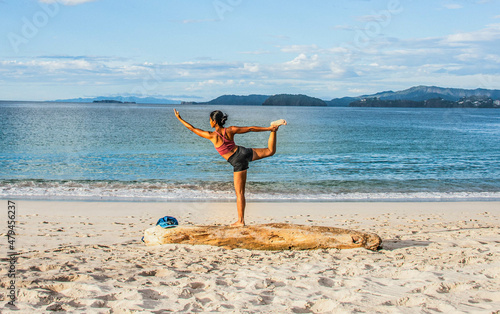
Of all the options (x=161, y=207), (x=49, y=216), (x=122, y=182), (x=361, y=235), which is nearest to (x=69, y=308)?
(x=361, y=235)

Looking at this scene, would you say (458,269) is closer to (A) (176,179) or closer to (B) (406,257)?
(B) (406,257)

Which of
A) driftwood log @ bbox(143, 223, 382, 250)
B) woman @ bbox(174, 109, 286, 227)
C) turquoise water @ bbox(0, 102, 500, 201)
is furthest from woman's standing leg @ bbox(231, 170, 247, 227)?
turquoise water @ bbox(0, 102, 500, 201)

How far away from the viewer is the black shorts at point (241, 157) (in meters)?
8.14

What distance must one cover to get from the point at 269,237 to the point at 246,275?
1758 mm

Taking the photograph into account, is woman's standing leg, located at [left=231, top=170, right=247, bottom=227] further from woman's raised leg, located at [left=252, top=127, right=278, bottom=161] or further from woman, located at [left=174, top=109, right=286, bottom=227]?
woman's raised leg, located at [left=252, top=127, right=278, bottom=161]

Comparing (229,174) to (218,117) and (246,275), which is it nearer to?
(218,117)

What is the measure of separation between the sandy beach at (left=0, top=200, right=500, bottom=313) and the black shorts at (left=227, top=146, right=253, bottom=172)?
158 cm

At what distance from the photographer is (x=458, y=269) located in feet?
21.9

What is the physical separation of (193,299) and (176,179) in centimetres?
1535

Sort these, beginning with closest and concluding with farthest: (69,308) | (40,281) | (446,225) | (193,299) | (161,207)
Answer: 1. (69,308)
2. (193,299)
3. (40,281)
4. (446,225)
5. (161,207)

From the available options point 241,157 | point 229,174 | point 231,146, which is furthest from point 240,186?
point 229,174

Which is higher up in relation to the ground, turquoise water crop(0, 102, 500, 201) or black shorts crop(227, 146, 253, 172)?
black shorts crop(227, 146, 253, 172)

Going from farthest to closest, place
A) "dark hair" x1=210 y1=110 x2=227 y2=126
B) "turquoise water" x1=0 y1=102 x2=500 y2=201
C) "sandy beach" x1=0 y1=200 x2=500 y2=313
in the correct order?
1. "turquoise water" x1=0 y1=102 x2=500 y2=201
2. "dark hair" x1=210 y1=110 x2=227 y2=126
3. "sandy beach" x1=0 y1=200 x2=500 y2=313

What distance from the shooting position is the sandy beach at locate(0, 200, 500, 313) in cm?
519
